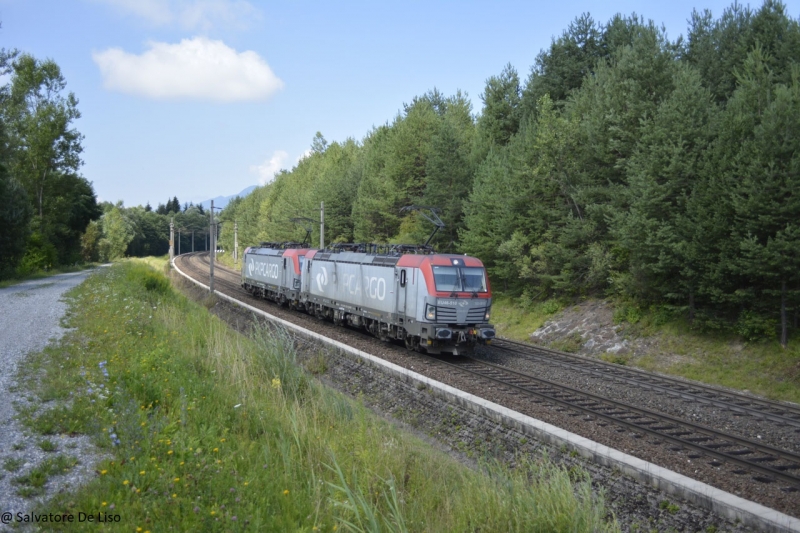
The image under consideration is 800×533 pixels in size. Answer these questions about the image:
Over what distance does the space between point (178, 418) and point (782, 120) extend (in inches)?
610

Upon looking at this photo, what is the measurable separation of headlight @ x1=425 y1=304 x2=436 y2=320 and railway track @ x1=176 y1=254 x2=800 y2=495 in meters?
1.25

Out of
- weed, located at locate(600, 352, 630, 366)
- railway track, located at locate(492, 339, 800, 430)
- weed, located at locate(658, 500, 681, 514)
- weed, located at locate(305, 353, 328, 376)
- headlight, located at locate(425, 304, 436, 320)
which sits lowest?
weed, located at locate(600, 352, 630, 366)

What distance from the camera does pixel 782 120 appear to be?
14.5 meters

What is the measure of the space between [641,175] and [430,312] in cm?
818

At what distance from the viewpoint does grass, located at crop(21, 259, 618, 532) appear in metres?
5.21

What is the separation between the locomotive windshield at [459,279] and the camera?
54.1 feet

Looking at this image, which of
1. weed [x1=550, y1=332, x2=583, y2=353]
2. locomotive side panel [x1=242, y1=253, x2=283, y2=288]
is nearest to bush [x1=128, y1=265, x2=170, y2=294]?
locomotive side panel [x1=242, y1=253, x2=283, y2=288]

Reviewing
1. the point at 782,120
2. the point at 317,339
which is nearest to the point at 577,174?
the point at 782,120

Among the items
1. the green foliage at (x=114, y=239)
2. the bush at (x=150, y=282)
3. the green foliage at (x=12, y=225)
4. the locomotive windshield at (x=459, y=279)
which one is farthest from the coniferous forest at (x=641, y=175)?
the green foliage at (x=114, y=239)

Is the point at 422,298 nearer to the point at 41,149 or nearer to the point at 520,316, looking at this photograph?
the point at 520,316

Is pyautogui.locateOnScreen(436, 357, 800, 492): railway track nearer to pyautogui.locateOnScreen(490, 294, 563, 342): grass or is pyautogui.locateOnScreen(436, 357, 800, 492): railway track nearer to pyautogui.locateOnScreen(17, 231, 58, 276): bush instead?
pyautogui.locateOnScreen(490, 294, 563, 342): grass

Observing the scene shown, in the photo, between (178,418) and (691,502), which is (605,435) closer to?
(691,502)

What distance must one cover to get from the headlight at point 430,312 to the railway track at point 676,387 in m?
3.41

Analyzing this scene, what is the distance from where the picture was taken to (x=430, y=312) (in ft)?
53.2
